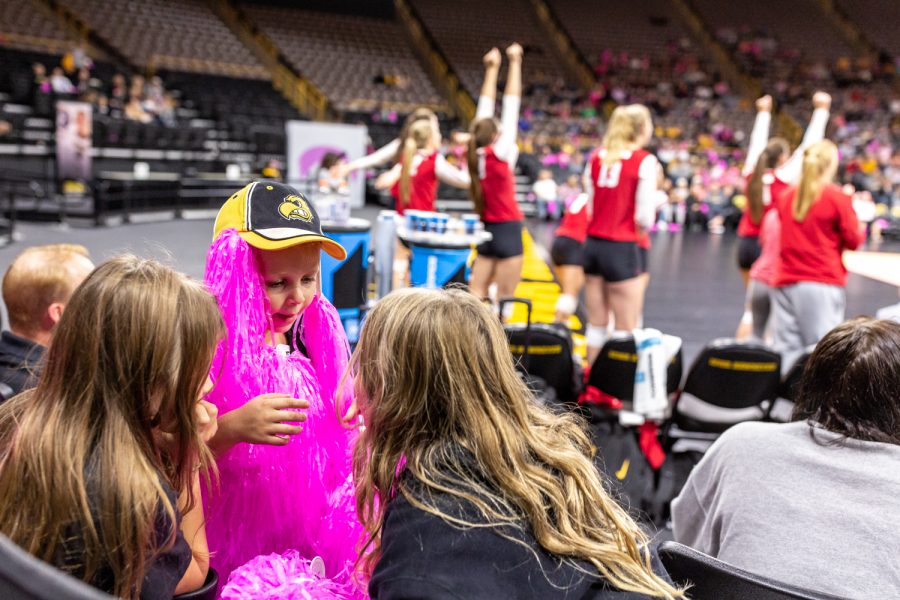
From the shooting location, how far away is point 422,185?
18.4ft

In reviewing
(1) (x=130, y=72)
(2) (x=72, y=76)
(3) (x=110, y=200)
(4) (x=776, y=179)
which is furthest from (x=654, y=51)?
(4) (x=776, y=179)

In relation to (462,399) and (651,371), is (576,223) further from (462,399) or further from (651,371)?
(462,399)

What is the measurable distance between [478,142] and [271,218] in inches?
141

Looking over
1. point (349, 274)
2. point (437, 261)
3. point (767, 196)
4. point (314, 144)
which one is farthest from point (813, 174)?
point (314, 144)

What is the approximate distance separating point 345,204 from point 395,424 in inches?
138

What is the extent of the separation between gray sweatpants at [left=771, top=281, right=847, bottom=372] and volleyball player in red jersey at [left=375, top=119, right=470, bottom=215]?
2.04m

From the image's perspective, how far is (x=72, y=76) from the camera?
13.2 m

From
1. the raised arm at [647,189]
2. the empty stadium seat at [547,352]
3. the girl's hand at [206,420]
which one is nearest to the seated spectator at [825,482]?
the girl's hand at [206,420]

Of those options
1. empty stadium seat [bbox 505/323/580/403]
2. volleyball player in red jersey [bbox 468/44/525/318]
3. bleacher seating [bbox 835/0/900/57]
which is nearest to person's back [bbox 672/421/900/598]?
empty stadium seat [bbox 505/323/580/403]

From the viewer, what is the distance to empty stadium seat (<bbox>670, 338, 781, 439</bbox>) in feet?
10.9

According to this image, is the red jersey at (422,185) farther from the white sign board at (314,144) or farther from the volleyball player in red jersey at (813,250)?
the white sign board at (314,144)

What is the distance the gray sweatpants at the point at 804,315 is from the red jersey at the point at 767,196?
1050 millimetres

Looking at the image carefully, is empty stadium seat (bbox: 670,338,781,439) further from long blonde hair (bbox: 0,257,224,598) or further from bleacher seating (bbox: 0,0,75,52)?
bleacher seating (bbox: 0,0,75,52)

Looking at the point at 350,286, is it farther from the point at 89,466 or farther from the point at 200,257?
the point at 200,257
